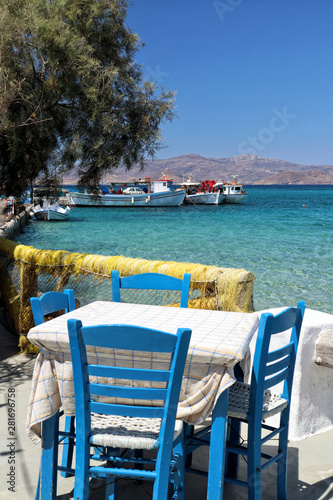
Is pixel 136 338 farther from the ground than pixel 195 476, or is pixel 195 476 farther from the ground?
pixel 136 338

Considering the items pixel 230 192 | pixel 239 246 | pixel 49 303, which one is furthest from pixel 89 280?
pixel 230 192

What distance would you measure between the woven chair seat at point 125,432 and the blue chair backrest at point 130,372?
0.06 meters

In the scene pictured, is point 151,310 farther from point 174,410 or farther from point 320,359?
point 320,359

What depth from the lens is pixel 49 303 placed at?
7.86 feet

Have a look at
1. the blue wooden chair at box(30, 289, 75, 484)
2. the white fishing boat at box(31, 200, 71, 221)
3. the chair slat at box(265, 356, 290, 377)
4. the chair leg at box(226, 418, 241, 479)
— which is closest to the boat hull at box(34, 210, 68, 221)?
the white fishing boat at box(31, 200, 71, 221)

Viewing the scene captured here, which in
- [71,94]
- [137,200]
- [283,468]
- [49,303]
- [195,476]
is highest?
[71,94]

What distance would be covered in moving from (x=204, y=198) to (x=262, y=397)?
56293 millimetres

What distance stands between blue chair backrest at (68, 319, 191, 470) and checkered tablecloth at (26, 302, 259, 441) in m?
0.15

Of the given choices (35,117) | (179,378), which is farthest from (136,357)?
(35,117)

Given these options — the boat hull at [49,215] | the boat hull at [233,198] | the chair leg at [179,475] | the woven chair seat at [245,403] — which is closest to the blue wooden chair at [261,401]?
the woven chair seat at [245,403]

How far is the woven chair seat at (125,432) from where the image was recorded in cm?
181

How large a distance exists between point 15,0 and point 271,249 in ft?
54.5

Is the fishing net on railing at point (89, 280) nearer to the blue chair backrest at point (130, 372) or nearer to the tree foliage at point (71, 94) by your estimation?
the tree foliage at point (71, 94)

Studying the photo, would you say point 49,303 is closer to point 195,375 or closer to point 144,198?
point 195,375
